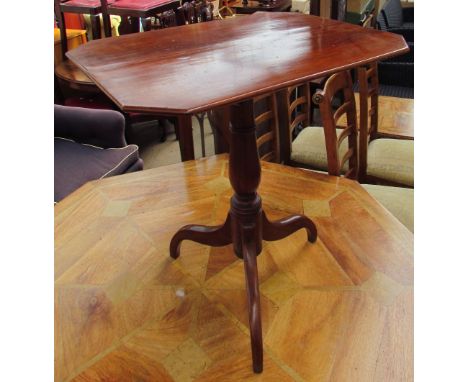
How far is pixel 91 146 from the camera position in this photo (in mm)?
2291

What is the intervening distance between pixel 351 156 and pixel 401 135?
643 millimetres

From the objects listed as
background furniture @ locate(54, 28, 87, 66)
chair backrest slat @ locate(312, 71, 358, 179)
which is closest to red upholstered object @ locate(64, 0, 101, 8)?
background furniture @ locate(54, 28, 87, 66)

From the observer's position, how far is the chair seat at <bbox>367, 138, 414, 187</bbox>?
1867 millimetres

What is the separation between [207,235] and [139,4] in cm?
241

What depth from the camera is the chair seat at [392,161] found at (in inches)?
73.5

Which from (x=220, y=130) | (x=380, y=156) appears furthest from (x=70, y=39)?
(x=380, y=156)

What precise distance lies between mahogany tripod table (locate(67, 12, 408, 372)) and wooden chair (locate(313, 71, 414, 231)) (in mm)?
366

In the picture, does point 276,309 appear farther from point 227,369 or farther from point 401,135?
point 401,135

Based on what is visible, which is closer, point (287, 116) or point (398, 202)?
point (398, 202)

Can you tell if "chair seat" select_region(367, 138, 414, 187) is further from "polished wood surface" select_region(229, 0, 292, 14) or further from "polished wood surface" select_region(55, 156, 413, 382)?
"polished wood surface" select_region(229, 0, 292, 14)

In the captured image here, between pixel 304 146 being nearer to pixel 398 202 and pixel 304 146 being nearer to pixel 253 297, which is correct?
pixel 398 202

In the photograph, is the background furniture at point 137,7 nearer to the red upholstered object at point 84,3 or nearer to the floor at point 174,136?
the red upholstered object at point 84,3

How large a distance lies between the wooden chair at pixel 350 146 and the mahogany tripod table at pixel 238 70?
366 mm

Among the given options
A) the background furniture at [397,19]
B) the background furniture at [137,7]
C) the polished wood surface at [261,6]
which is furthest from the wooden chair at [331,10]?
the background furniture at [137,7]
